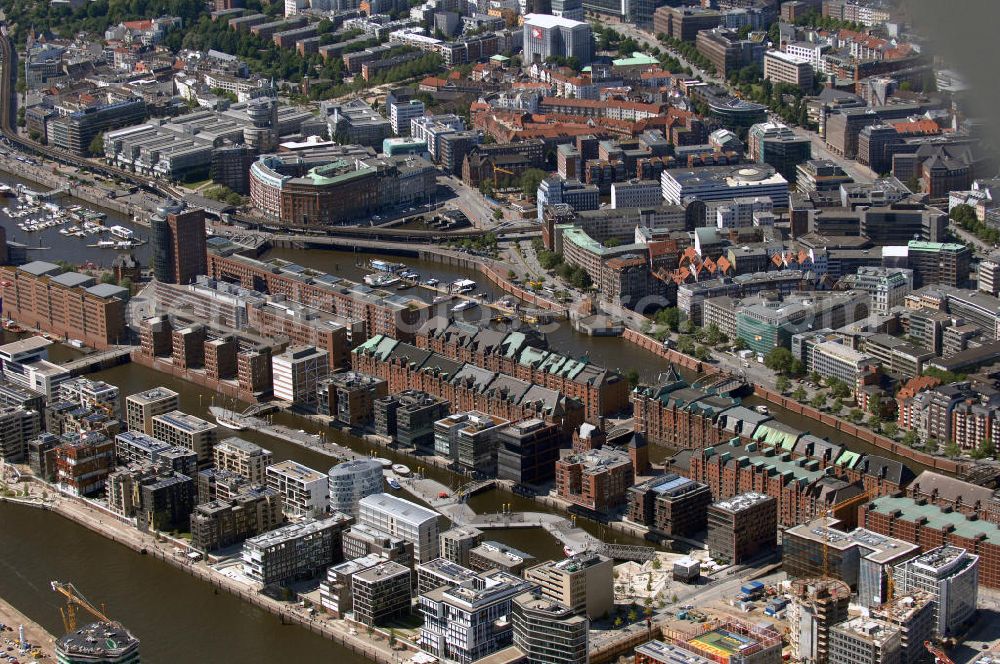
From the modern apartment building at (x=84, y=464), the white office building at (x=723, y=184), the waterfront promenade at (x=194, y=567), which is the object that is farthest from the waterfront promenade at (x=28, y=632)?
the white office building at (x=723, y=184)

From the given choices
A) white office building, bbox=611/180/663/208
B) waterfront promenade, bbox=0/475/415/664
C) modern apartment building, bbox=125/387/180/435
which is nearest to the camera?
waterfront promenade, bbox=0/475/415/664

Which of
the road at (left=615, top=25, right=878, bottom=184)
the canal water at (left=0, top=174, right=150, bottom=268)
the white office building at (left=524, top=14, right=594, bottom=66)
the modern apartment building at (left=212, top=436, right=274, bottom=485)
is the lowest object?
the canal water at (left=0, top=174, right=150, bottom=268)

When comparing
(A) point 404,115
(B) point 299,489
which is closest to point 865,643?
(B) point 299,489

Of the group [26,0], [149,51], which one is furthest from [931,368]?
[26,0]

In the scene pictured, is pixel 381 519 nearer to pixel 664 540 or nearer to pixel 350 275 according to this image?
pixel 664 540

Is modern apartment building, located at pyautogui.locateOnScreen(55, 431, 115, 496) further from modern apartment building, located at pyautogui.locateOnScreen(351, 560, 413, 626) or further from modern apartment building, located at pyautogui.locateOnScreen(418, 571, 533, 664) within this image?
modern apartment building, located at pyautogui.locateOnScreen(418, 571, 533, 664)

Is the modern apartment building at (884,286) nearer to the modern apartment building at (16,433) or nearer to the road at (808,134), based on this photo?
the road at (808,134)

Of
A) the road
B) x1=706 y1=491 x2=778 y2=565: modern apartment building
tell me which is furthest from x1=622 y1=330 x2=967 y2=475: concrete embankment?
the road

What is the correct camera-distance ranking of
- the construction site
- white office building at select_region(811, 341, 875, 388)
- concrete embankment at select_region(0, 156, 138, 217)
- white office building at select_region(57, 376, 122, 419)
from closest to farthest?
the construction site, white office building at select_region(57, 376, 122, 419), white office building at select_region(811, 341, 875, 388), concrete embankment at select_region(0, 156, 138, 217)
